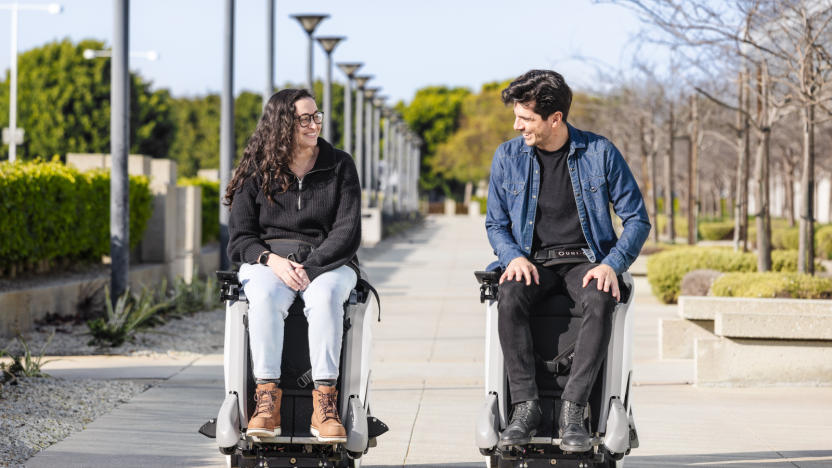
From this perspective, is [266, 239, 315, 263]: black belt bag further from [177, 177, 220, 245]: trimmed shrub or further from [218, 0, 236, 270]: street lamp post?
[177, 177, 220, 245]: trimmed shrub

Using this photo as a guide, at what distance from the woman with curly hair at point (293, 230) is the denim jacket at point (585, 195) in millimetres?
678

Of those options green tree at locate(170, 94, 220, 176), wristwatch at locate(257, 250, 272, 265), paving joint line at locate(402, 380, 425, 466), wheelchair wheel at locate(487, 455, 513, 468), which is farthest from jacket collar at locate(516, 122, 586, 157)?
green tree at locate(170, 94, 220, 176)

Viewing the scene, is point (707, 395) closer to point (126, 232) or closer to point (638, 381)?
point (638, 381)

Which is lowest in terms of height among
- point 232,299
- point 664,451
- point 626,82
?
point 664,451

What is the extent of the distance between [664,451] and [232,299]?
2.61m

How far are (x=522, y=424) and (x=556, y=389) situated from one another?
279 mm

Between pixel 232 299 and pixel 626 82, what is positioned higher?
pixel 626 82

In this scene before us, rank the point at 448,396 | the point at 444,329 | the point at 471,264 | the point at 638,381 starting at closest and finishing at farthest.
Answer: the point at 448,396
the point at 638,381
the point at 444,329
the point at 471,264

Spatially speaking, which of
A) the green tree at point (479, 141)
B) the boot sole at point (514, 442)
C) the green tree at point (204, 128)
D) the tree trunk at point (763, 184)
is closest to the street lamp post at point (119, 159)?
the tree trunk at point (763, 184)

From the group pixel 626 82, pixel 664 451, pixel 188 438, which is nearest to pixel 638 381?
pixel 664 451

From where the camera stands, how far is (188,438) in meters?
6.86

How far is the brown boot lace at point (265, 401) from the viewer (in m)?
5.10

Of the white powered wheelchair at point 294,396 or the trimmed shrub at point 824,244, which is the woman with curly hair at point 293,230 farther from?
the trimmed shrub at point 824,244

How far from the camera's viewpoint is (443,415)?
771 centimetres
